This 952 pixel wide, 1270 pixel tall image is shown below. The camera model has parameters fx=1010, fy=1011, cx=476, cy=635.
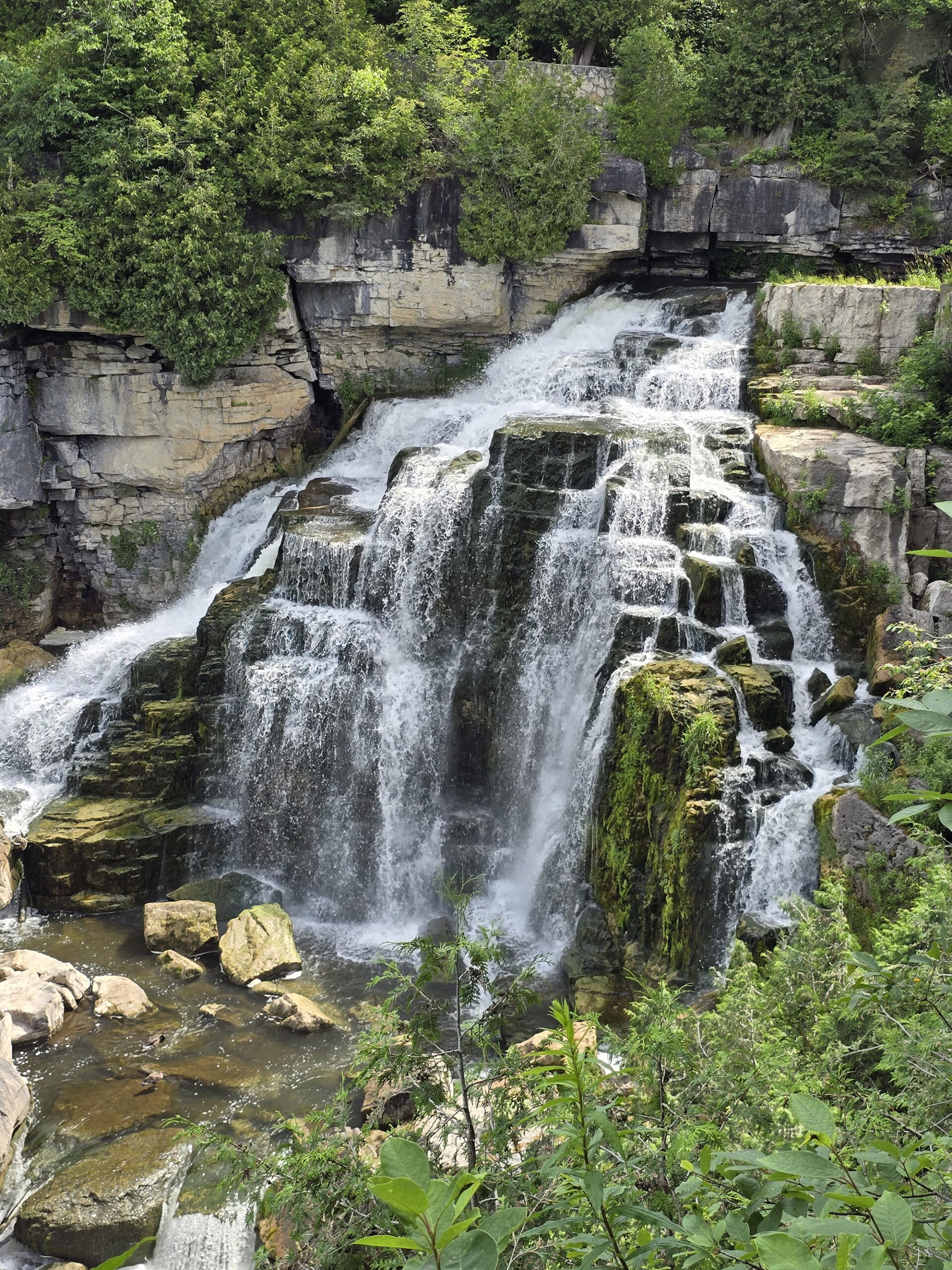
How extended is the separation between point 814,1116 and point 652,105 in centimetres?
2054

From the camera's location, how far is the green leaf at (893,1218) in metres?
1.54

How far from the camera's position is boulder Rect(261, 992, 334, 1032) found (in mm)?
10773

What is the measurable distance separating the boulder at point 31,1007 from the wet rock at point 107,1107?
82cm

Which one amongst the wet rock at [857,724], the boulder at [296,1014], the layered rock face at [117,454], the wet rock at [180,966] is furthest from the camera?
the layered rock face at [117,454]

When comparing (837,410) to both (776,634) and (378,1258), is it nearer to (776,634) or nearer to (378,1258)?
(776,634)

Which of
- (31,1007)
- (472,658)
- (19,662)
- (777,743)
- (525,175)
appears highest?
(525,175)

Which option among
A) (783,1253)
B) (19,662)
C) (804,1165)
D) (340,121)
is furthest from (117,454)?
(783,1253)

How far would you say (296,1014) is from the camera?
35.6 ft

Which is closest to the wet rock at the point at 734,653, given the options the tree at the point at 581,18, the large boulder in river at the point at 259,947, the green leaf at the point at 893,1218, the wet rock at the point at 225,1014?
the large boulder in river at the point at 259,947

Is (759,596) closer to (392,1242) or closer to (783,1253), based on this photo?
(783,1253)

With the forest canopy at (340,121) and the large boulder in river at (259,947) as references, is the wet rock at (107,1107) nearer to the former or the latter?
the large boulder in river at (259,947)

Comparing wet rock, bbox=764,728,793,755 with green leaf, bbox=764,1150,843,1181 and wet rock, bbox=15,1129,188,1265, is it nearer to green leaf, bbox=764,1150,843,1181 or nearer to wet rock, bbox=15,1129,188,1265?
wet rock, bbox=15,1129,188,1265

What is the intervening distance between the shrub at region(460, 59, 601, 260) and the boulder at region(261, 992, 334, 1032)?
43.0 ft

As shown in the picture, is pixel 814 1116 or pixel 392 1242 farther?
pixel 814 1116
